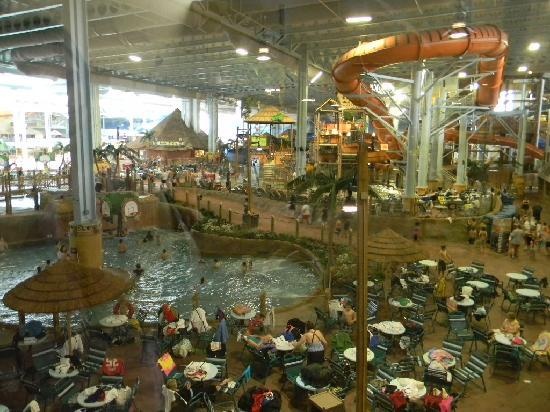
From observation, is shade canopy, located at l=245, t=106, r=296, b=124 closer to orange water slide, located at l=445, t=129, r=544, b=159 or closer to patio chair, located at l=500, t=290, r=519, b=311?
orange water slide, located at l=445, t=129, r=544, b=159

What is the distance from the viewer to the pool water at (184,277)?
14.4 metres

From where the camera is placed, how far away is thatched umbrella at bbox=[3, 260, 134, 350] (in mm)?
7820

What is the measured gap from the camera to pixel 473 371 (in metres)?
8.12

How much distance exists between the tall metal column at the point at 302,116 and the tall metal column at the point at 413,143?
804cm

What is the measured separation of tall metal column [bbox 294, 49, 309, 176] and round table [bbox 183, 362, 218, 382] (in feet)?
62.6

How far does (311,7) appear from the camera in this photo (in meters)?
18.9

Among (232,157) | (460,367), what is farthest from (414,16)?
(232,157)

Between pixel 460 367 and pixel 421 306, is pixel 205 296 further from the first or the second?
pixel 460 367

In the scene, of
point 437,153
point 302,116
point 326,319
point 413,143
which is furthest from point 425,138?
point 326,319

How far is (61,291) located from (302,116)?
20495mm

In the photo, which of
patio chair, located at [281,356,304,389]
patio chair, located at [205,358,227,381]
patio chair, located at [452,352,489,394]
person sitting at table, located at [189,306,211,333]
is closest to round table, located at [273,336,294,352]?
patio chair, located at [281,356,304,389]

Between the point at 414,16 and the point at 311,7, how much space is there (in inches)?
163

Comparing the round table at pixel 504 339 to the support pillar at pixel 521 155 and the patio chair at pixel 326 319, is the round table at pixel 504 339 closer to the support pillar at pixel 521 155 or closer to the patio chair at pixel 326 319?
the patio chair at pixel 326 319

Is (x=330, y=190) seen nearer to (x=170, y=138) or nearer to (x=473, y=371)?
(x=473, y=371)
